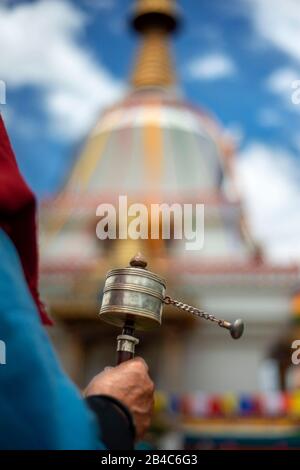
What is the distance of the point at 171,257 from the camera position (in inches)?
300

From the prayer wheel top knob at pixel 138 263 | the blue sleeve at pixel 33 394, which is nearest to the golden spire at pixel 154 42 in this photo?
the prayer wheel top knob at pixel 138 263

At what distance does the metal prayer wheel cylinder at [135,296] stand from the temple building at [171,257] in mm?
5444

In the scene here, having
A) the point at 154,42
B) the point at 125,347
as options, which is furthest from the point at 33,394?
the point at 154,42

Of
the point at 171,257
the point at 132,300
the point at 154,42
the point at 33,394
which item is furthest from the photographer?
the point at 154,42

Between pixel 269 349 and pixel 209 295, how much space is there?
0.94 meters

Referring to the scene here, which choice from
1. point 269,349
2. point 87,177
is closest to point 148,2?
point 87,177

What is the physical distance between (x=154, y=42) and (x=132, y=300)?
1131 centimetres

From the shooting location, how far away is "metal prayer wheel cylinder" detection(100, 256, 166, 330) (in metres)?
1.01

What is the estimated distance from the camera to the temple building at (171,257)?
7016mm

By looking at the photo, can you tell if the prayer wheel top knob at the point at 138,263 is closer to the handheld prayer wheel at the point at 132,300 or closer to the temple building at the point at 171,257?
the handheld prayer wheel at the point at 132,300

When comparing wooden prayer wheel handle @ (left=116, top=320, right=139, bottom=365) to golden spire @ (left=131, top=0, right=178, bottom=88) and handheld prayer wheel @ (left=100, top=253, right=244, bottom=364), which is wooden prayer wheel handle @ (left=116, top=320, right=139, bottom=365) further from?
golden spire @ (left=131, top=0, right=178, bottom=88)

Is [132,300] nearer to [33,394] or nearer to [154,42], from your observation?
[33,394]

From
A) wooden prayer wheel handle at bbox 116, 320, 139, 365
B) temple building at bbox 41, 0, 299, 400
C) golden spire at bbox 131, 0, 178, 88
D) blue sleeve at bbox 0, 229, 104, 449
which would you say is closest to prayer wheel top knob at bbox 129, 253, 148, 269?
wooden prayer wheel handle at bbox 116, 320, 139, 365
